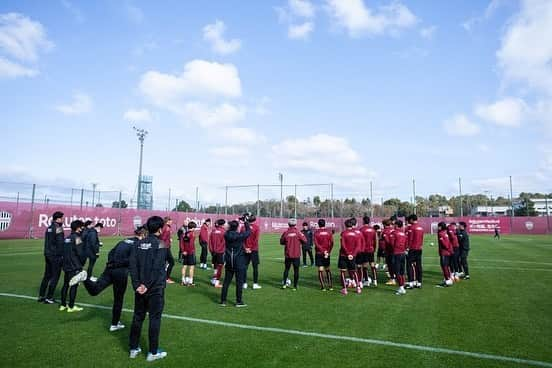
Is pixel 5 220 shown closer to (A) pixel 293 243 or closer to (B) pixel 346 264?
(A) pixel 293 243

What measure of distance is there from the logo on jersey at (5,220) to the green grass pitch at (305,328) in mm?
18706

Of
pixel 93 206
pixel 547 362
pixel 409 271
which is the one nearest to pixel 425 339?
pixel 547 362

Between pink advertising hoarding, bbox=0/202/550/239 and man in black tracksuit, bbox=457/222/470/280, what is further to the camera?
pink advertising hoarding, bbox=0/202/550/239

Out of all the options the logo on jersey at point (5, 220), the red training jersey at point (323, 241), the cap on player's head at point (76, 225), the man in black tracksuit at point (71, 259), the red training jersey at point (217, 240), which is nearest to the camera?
the man in black tracksuit at point (71, 259)

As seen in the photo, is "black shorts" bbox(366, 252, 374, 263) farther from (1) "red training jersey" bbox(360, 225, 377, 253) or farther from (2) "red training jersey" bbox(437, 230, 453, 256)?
(2) "red training jersey" bbox(437, 230, 453, 256)

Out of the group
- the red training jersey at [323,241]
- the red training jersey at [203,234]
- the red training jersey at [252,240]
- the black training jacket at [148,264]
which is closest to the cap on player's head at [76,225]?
the black training jacket at [148,264]

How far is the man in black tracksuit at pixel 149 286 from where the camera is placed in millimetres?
5312

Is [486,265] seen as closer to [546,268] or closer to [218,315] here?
[546,268]

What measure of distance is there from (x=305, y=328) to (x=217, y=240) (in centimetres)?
532

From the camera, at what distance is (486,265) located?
53.3ft

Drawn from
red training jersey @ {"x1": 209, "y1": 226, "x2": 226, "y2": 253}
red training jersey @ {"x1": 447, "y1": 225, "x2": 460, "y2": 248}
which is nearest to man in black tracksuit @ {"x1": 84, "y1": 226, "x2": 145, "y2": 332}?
red training jersey @ {"x1": 209, "y1": 226, "x2": 226, "y2": 253}

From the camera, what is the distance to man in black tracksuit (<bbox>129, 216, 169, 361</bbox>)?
531 cm

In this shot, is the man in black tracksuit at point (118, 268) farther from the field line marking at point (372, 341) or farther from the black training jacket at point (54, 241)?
the black training jacket at point (54, 241)

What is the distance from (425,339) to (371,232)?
5839 mm
